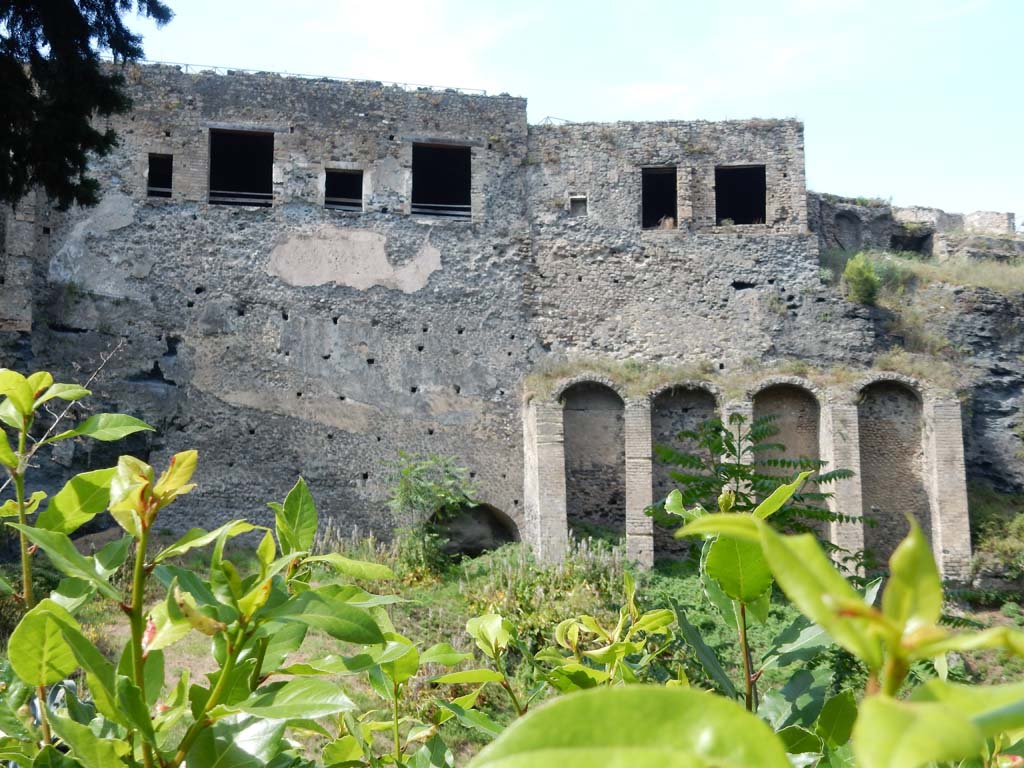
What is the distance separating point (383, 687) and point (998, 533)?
1445 centimetres

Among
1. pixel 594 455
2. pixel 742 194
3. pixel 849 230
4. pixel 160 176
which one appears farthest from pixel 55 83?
pixel 849 230

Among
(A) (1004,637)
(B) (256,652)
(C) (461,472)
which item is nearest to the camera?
(A) (1004,637)

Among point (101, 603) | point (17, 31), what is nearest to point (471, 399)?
point (101, 603)

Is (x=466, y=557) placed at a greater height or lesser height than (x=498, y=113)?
lesser

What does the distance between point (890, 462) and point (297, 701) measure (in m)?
15.0

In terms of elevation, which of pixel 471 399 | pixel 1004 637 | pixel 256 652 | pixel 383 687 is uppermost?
pixel 471 399

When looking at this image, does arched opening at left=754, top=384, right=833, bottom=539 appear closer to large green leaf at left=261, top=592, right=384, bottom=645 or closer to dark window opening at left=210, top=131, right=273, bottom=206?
dark window opening at left=210, top=131, right=273, bottom=206

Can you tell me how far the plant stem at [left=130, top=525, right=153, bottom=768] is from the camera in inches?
54.7

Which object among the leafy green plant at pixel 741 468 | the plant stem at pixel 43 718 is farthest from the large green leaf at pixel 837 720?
the leafy green plant at pixel 741 468

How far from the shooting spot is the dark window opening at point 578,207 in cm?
1733

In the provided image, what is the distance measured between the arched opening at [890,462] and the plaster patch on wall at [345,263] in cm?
712

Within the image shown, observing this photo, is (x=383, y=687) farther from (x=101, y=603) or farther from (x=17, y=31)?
(x=17, y=31)

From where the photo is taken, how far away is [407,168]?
17000 mm

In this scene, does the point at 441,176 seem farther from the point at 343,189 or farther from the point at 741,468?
the point at 741,468
